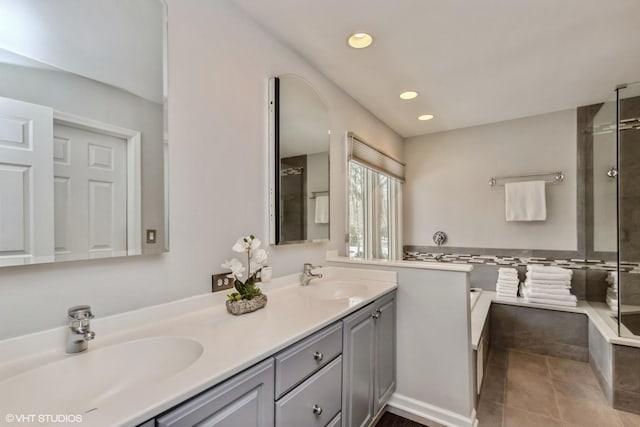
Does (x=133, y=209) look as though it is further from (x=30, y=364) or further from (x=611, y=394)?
(x=611, y=394)

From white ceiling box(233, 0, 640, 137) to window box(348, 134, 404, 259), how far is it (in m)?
0.63

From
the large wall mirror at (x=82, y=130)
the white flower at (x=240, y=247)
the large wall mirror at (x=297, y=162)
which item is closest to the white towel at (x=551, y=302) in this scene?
the large wall mirror at (x=297, y=162)

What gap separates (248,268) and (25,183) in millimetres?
912

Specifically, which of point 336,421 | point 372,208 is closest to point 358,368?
point 336,421

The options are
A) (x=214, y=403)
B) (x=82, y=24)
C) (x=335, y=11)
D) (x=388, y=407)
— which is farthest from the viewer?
(x=388, y=407)

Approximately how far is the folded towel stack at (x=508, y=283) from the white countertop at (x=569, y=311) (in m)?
0.06

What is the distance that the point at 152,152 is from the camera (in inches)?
48.0

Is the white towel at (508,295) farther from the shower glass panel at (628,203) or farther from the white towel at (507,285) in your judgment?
the shower glass panel at (628,203)

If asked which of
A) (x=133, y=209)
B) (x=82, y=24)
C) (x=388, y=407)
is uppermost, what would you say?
(x=82, y=24)

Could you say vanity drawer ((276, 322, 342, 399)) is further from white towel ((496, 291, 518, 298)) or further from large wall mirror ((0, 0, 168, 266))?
white towel ((496, 291, 518, 298))

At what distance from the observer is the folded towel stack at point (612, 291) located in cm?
256

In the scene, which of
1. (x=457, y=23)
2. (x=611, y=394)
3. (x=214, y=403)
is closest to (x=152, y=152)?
(x=214, y=403)

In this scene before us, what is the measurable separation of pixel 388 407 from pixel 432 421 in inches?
11.2

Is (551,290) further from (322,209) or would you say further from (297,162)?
(297,162)
